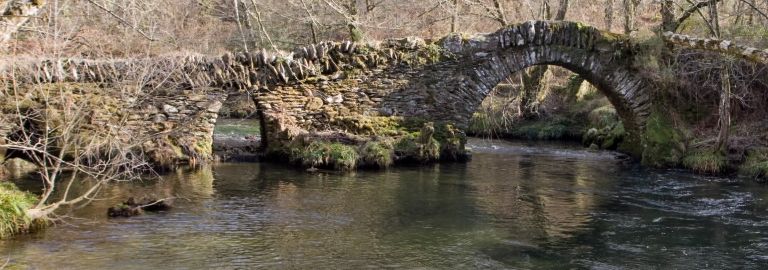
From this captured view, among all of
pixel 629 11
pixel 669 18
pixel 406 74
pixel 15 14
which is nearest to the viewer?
pixel 15 14

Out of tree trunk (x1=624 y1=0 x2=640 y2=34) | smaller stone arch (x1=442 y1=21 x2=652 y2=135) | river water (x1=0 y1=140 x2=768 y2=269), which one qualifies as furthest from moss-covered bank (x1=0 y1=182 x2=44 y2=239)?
tree trunk (x1=624 y1=0 x2=640 y2=34)

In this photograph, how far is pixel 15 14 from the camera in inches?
255

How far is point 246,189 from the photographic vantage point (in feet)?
42.1

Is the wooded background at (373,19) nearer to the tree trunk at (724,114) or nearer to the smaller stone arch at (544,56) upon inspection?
the smaller stone arch at (544,56)

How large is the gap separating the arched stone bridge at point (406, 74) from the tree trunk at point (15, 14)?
9091 mm

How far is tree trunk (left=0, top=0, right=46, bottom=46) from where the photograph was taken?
6.24m

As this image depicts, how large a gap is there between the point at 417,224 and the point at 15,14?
577 cm

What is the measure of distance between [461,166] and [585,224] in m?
6.34

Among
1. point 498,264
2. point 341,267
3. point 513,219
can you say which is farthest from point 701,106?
point 341,267

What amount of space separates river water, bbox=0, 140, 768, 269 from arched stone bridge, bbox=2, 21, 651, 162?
1.90 m

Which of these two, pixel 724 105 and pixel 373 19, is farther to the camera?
pixel 373 19

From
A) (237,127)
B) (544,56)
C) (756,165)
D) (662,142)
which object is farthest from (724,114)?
(237,127)

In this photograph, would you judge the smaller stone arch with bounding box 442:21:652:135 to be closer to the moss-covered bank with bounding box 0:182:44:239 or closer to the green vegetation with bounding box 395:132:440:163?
the green vegetation with bounding box 395:132:440:163

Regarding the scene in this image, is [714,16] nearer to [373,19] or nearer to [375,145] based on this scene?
[375,145]
